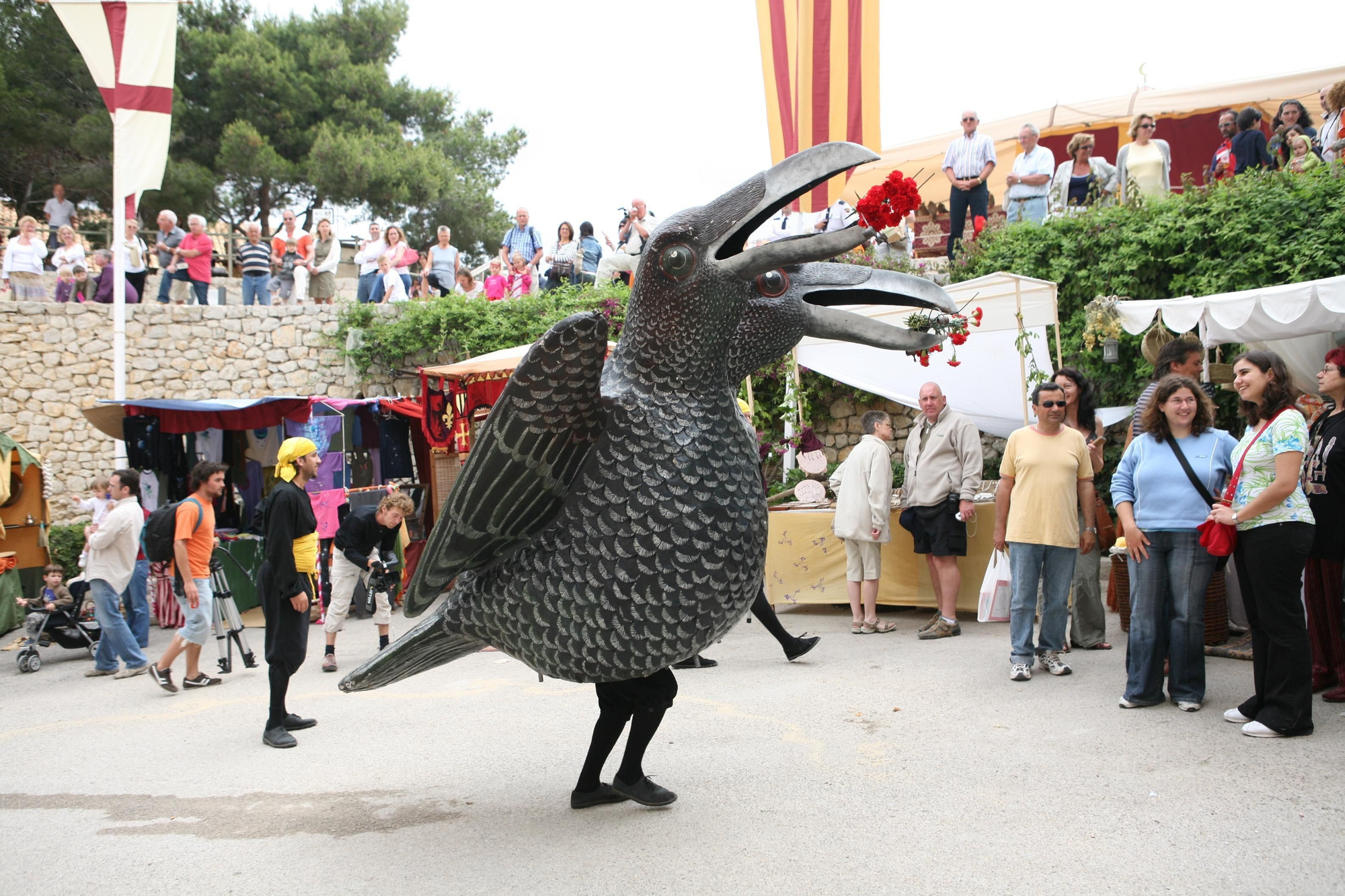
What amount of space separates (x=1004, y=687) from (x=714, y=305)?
3.42 metres

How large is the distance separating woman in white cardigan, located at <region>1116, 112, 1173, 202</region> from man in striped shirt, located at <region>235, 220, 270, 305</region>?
12.0 meters

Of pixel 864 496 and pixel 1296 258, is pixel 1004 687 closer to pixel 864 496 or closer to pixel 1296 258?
pixel 864 496

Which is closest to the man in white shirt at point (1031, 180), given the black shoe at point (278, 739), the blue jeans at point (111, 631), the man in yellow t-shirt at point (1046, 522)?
the man in yellow t-shirt at point (1046, 522)

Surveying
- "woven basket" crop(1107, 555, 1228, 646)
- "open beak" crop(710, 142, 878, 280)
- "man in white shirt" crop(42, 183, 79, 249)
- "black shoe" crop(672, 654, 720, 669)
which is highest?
"man in white shirt" crop(42, 183, 79, 249)

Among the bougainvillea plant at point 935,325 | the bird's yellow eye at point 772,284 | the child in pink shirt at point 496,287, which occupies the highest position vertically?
the child in pink shirt at point 496,287

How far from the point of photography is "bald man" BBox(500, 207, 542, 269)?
47.8ft

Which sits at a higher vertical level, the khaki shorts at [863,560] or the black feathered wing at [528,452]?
the black feathered wing at [528,452]

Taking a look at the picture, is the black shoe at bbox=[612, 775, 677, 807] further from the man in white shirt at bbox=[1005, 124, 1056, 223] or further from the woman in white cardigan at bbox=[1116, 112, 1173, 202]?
the man in white shirt at bbox=[1005, 124, 1056, 223]

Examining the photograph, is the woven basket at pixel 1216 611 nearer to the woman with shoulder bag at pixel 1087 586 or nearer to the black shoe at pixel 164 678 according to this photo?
the woman with shoulder bag at pixel 1087 586

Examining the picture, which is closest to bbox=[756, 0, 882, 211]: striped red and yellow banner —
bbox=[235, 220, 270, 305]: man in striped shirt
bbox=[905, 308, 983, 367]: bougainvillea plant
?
bbox=[905, 308, 983, 367]: bougainvillea plant

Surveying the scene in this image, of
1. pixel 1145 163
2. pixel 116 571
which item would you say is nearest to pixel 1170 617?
pixel 1145 163

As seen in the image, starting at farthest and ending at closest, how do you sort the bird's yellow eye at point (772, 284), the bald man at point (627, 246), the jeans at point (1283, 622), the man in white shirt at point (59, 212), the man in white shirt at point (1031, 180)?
the man in white shirt at point (59, 212) < the bald man at point (627, 246) < the man in white shirt at point (1031, 180) < the jeans at point (1283, 622) < the bird's yellow eye at point (772, 284)

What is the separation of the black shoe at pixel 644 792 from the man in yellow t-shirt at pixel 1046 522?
2.66 meters

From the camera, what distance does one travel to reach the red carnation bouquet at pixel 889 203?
3.04 meters
